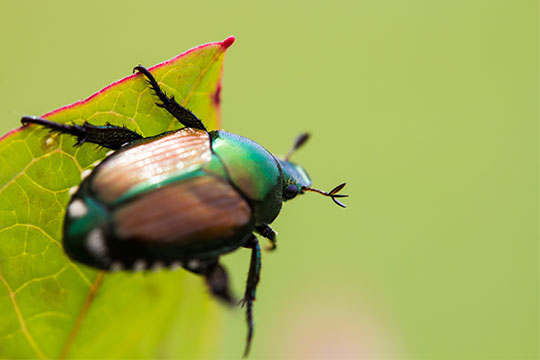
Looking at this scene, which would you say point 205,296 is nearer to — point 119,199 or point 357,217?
point 119,199

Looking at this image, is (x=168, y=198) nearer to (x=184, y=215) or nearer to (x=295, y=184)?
(x=184, y=215)

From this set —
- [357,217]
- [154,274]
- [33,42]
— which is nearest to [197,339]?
[154,274]

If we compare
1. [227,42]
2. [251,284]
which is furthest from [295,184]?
[227,42]

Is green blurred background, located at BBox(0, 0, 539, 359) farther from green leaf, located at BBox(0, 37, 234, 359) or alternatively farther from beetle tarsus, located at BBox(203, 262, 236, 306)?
green leaf, located at BBox(0, 37, 234, 359)

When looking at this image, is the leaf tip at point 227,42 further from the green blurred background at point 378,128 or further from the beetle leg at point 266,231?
the green blurred background at point 378,128

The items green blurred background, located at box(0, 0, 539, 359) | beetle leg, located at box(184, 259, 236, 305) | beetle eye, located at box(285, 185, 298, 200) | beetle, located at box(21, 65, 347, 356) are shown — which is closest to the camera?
beetle, located at box(21, 65, 347, 356)

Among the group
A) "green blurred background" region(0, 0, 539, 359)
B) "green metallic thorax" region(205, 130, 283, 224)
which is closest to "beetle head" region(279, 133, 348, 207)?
"green metallic thorax" region(205, 130, 283, 224)

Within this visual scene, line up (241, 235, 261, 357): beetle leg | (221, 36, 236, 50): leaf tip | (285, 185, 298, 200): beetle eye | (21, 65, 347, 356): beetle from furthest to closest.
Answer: (285, 185, 298, 200): beetle eye < (241, 235, 261, 357): beetle leg < (221, 36, 236, 50): leaf tip < (21, 65, 347, 356): beetle

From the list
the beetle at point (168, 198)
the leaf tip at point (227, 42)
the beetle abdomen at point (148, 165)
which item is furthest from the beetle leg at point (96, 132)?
the leaf tip at point (227, 42)
